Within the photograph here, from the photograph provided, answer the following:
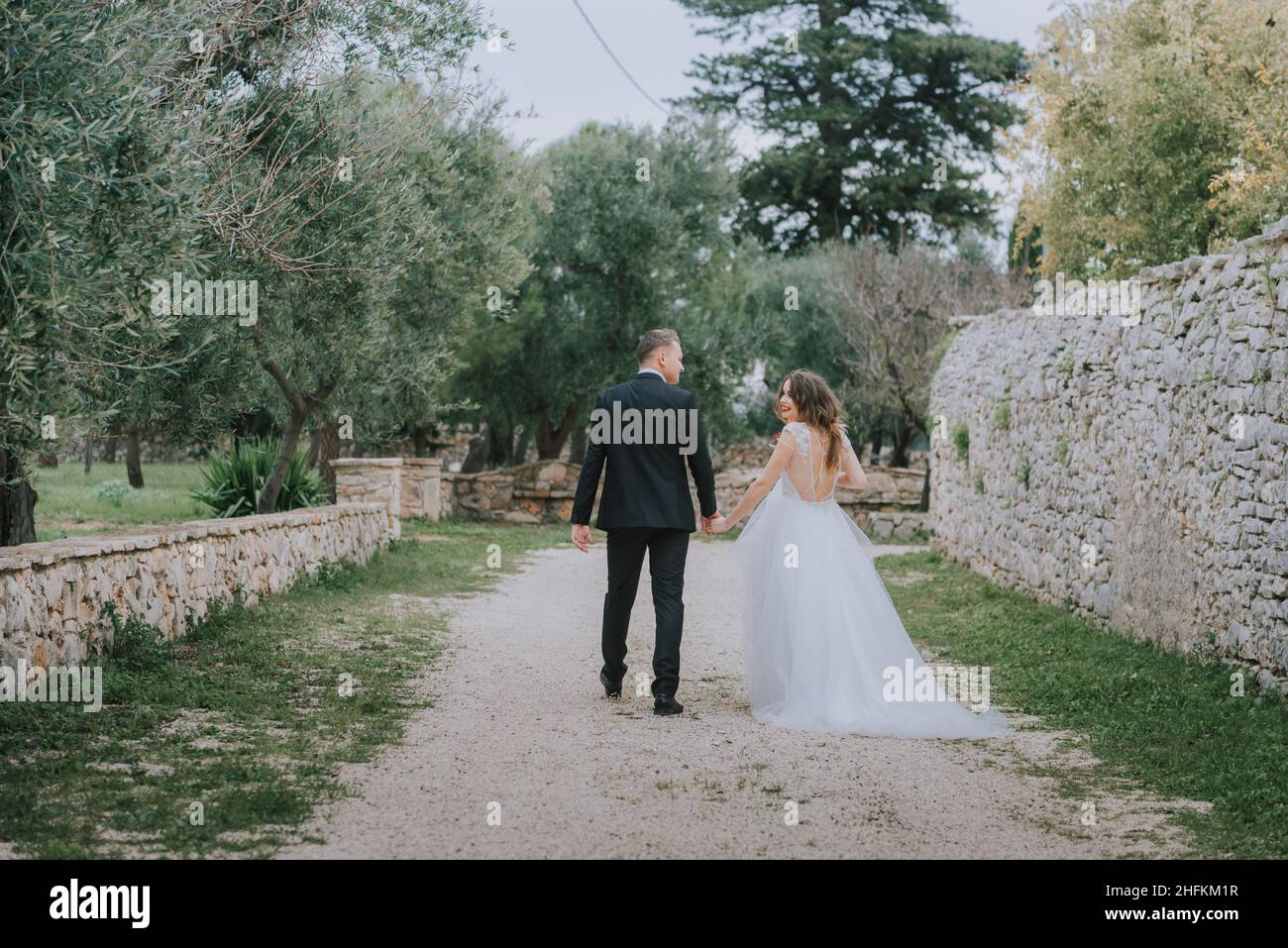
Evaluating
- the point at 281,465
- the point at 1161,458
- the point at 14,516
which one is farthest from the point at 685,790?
the point at 281,465

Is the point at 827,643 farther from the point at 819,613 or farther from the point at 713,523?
the point at 713,523

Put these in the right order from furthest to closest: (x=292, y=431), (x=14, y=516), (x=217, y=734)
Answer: (x=292, y=431) → (x=14, y=516) → (x=217, y=734)

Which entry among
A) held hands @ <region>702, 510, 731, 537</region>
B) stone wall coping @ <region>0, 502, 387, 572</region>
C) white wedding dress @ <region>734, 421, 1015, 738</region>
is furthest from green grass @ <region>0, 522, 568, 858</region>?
white wedding dress @ <region>734, 421, 1015, 738</region>

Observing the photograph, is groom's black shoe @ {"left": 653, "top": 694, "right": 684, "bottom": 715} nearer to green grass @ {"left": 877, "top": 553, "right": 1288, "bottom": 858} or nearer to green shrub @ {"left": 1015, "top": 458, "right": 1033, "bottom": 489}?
green grass @ {"left": 877, "top": 553, "right": 1288, "bottom": 858}

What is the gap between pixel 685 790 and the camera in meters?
5.13

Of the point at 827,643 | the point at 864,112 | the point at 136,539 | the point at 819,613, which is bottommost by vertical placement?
the point at 827,643

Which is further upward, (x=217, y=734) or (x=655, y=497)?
(x=655, y=497)

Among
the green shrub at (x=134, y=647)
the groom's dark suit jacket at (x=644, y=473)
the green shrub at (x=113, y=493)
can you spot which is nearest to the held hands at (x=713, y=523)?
the groom's dark suit jacket at (x=644, y=473)

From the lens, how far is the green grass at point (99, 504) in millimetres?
14906

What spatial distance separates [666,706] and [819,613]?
3.34 feet

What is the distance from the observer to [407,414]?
16594mm

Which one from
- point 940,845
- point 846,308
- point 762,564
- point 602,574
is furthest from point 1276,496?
point 846,308
